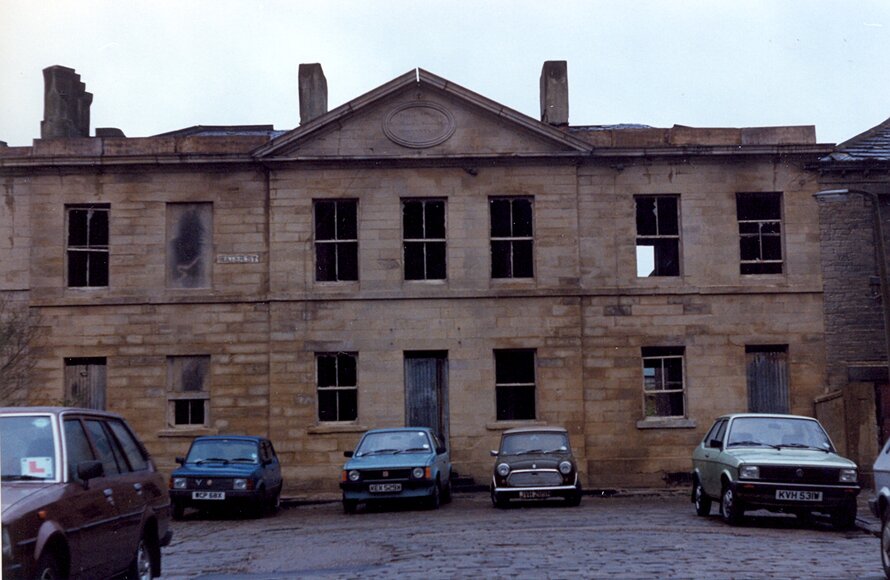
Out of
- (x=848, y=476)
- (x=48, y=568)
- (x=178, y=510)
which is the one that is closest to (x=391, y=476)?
(x=178, y=510)

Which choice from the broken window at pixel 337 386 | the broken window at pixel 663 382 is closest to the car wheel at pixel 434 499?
the broken window at pixel 337 386

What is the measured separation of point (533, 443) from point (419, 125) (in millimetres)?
10118

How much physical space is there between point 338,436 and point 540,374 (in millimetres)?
5052

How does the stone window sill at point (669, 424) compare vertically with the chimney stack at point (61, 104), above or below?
below

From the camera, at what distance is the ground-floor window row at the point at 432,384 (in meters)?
29.8

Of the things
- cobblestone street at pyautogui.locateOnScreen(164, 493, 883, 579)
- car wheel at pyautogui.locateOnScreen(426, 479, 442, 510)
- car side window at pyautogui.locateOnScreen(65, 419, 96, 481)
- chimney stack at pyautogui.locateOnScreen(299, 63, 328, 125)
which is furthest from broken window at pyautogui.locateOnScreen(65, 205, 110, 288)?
car side window at pyautogui.locateOnScreen(65, 419, 96, 481)

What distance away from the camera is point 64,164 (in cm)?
3000

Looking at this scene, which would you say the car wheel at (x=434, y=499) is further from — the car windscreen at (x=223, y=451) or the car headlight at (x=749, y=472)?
the car headlight at (x=749, y=472)

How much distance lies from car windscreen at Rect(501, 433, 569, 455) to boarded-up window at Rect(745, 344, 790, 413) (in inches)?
328

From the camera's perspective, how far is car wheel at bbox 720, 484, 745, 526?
17.7 metres

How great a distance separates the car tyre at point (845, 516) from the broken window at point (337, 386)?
14115 mm

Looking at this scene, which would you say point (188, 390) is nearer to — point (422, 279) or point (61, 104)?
point (422, 279)

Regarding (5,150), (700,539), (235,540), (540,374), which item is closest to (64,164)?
(5,150)

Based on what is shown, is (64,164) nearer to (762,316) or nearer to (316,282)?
(316,282)
